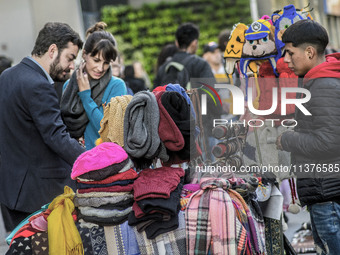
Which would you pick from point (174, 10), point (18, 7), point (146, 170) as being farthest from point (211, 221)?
point (174, 10)

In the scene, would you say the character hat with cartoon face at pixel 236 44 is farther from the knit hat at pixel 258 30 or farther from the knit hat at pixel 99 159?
the knit hat at pixel 99 159

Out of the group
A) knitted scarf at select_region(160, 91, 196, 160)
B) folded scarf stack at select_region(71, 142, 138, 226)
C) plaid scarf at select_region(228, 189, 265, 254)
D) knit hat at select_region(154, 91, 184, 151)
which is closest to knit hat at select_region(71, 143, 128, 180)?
folded scarf stack at select_region(71, 142, 138, 226)

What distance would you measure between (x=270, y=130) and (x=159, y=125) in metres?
0.87

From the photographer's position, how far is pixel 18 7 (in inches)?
448

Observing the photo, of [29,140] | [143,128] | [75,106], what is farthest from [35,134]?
[143,128]

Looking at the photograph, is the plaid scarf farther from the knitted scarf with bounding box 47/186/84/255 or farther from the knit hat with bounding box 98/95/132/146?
the knitted scarf with bounding box 47/186/84/255

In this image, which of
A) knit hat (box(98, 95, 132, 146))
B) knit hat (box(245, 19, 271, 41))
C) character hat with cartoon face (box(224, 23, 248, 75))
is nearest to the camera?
knit hat (box(98, 95, 132, 146))

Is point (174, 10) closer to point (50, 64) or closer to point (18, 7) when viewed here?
point (18, 7)

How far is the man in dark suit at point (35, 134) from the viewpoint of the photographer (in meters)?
4.11

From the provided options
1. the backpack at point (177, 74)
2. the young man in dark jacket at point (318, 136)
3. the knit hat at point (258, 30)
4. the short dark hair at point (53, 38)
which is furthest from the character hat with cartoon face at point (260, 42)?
the backpack at point (177, 74)

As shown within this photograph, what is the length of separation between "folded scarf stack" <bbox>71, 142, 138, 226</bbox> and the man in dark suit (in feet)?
1.97

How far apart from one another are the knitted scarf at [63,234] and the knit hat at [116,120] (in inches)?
20.6

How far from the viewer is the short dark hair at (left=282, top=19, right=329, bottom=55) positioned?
12.2ft

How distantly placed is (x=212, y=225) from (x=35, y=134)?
5.08 feet
